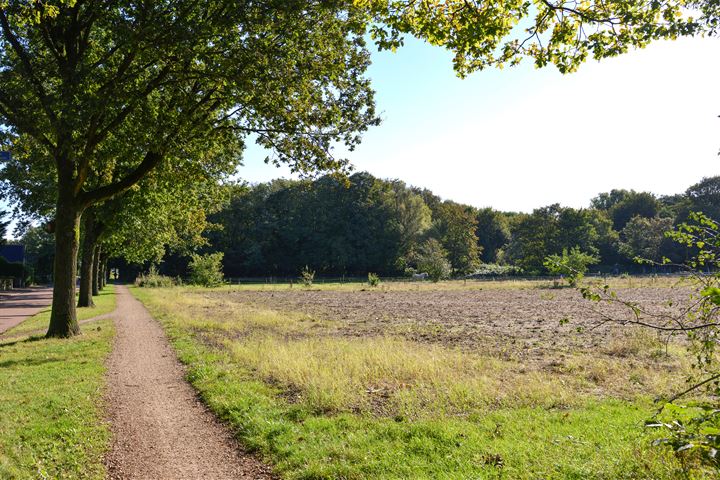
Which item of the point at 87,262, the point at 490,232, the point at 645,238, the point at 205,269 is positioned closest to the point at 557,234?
the point at 645,238

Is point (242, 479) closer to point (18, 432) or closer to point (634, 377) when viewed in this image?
point (18, 432)

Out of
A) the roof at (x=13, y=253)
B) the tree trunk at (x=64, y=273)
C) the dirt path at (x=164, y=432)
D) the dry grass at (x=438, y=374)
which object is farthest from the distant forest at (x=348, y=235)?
the dirt path at (x=164, y=432)

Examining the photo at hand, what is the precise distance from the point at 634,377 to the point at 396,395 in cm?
474

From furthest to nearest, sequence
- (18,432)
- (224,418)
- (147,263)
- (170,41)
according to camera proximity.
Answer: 1. (147,263)
2. (170,41)
3. (224,418)
4. (18,432)

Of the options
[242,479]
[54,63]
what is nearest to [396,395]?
[242,479]

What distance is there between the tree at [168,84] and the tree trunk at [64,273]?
0.03 metres

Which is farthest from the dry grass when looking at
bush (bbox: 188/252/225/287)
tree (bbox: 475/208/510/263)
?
tree (bbox: 475/208/510/263)

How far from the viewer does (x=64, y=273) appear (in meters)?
15.2

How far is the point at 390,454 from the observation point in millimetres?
5469

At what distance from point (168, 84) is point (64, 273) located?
697 cm

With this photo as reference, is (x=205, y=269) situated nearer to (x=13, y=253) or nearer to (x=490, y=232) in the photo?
(x=13, y=253)

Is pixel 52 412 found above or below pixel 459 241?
below

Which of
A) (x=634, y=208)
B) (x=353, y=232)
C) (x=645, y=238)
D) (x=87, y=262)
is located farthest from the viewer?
(x=634, y=208)

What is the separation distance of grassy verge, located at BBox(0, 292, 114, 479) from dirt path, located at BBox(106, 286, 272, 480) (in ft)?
0.86
